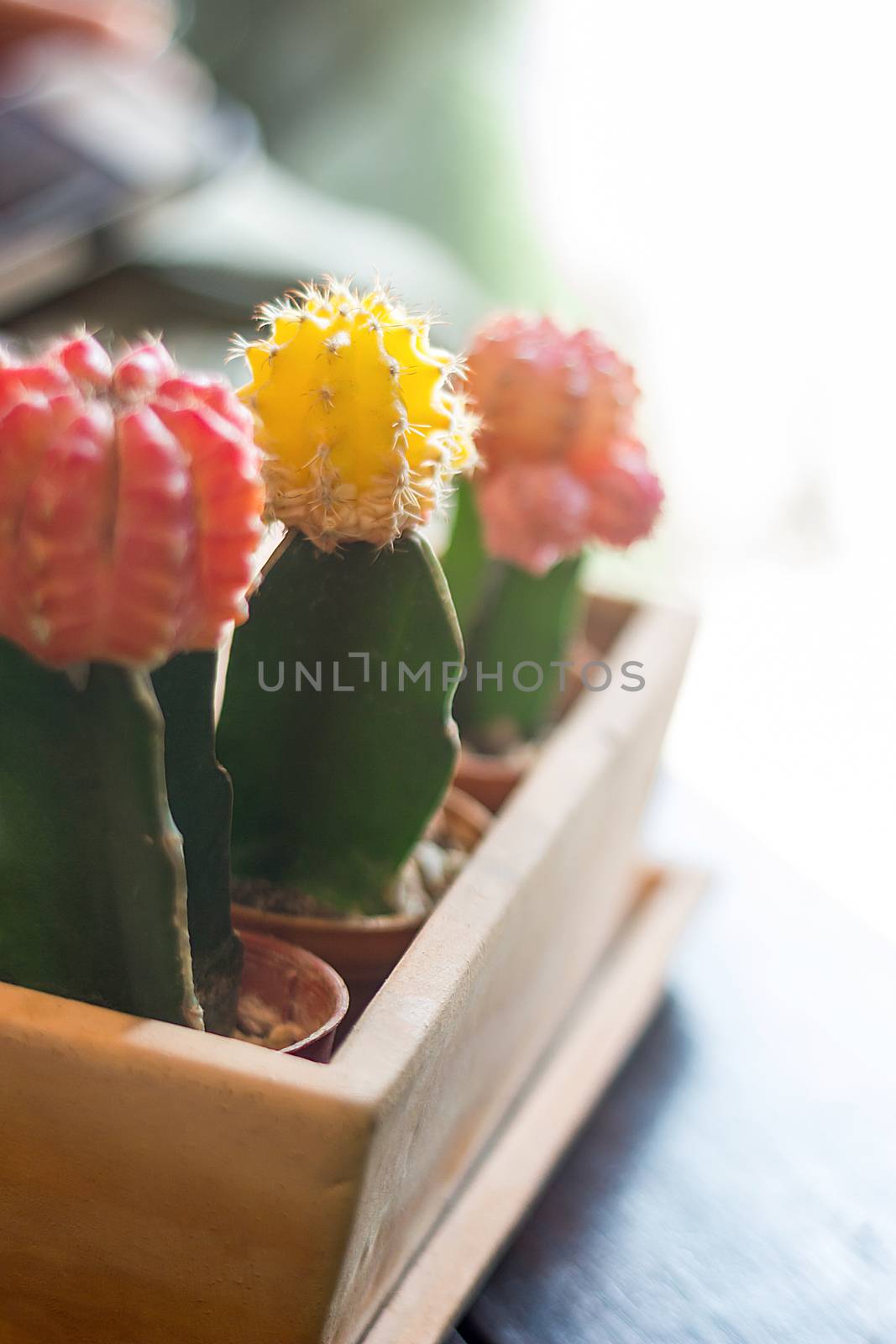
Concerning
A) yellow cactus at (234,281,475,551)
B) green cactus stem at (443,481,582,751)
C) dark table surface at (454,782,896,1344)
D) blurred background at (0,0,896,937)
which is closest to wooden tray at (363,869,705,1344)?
dark table surface at (454,782,896,1344)

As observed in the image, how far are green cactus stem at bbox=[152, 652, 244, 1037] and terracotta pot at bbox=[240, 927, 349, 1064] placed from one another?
19mm

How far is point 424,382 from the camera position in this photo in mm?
361

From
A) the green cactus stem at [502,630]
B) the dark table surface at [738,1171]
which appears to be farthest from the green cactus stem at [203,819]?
the green cactus stem at [502,630]

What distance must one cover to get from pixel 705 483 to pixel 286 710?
79.5 inches

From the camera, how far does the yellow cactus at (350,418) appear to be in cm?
35

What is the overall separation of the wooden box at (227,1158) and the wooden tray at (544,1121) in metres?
0.01

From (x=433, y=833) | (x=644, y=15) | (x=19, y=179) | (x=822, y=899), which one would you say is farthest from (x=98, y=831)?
(x=644, y=15)

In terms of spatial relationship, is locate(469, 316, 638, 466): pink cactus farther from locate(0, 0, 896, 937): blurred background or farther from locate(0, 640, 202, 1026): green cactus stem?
locate(0, 0, 896, 937): blurred background

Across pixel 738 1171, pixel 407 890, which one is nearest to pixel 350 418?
pixel 407 890

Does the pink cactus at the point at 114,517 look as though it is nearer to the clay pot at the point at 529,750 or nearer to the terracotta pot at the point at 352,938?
the terracotta pot at the point at 352,938

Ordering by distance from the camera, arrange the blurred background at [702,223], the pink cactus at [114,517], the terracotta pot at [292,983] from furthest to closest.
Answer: the blurred background at [702,223], the terracotta pot at [292,983], the pink cactus at [114,517]

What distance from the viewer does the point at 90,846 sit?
31 cm

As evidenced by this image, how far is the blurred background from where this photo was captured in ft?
6.14

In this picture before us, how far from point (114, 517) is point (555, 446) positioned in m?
0.25
